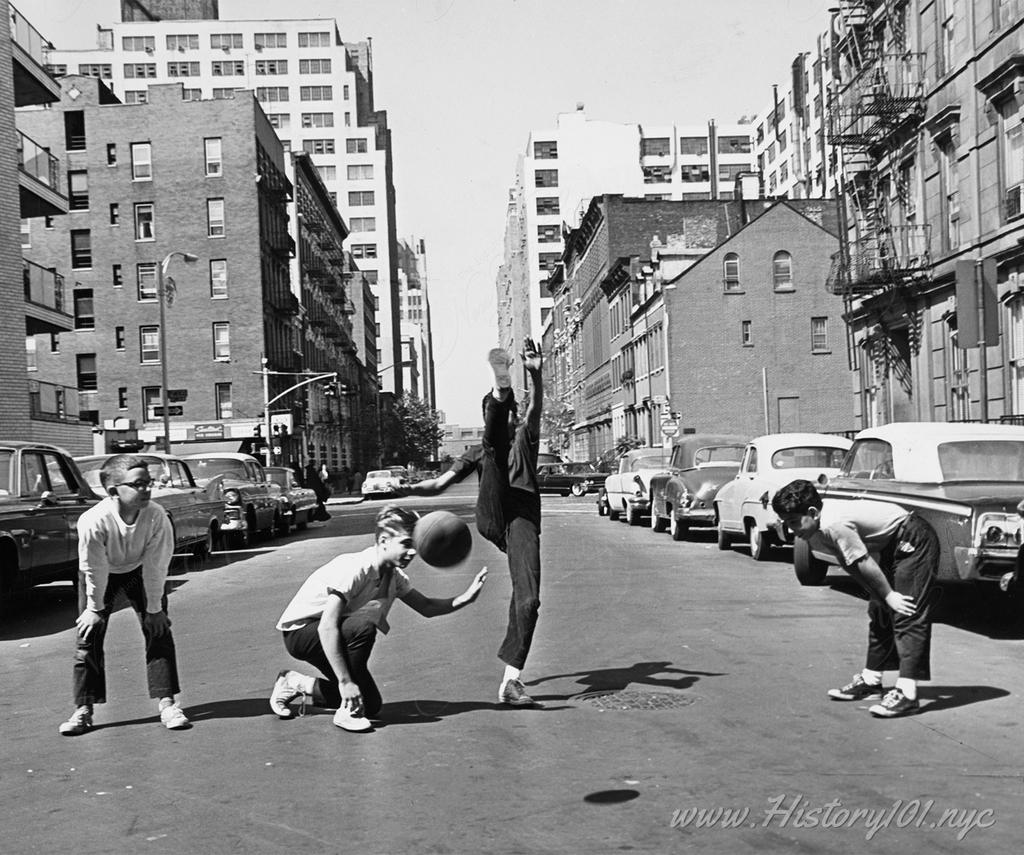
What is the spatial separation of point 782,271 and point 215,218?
2861 centimetres

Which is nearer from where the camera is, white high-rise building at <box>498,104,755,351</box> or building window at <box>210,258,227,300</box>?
building window at <box>210,258,227,300</box>

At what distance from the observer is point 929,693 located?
763 centimetres

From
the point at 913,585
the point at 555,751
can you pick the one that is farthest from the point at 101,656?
the point at 913,585

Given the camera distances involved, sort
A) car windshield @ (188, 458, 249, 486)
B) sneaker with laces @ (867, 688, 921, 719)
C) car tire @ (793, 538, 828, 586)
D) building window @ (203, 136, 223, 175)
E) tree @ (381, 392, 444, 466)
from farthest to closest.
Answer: tree @ (381, 392, 444, 466)
building window @ (203, 136, 223, 175)
car windshield @ (188, 458, 249, 486)
car tire @ (793, 538, 828, 586)
sneaker with laces @ (867, 688, 921, 719)

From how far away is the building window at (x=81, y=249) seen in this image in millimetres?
62625

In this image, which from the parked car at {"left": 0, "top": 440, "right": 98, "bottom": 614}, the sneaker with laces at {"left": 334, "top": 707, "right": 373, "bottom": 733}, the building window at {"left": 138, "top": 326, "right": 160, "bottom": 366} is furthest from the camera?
the building window at {"left": 138, "top": 326, "right": 160, "bottom": 366}

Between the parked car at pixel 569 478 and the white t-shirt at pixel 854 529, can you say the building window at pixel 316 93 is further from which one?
the white t-shirt at pixel 854 529

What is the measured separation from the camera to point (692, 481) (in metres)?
21.2

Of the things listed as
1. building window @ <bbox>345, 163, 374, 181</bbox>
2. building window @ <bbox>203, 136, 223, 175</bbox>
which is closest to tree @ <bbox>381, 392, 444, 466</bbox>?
building window @ <bbox>345, 163, 374, 181</bbox>

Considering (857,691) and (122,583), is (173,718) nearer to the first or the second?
(122,583)

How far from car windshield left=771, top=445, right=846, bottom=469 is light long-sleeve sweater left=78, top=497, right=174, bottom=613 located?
11.9 metres

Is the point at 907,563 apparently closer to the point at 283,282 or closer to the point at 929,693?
the point at 929,693

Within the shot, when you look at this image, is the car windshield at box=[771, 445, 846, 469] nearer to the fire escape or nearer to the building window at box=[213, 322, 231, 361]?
the fire escape

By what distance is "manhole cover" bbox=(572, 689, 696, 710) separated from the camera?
736 centimetres
